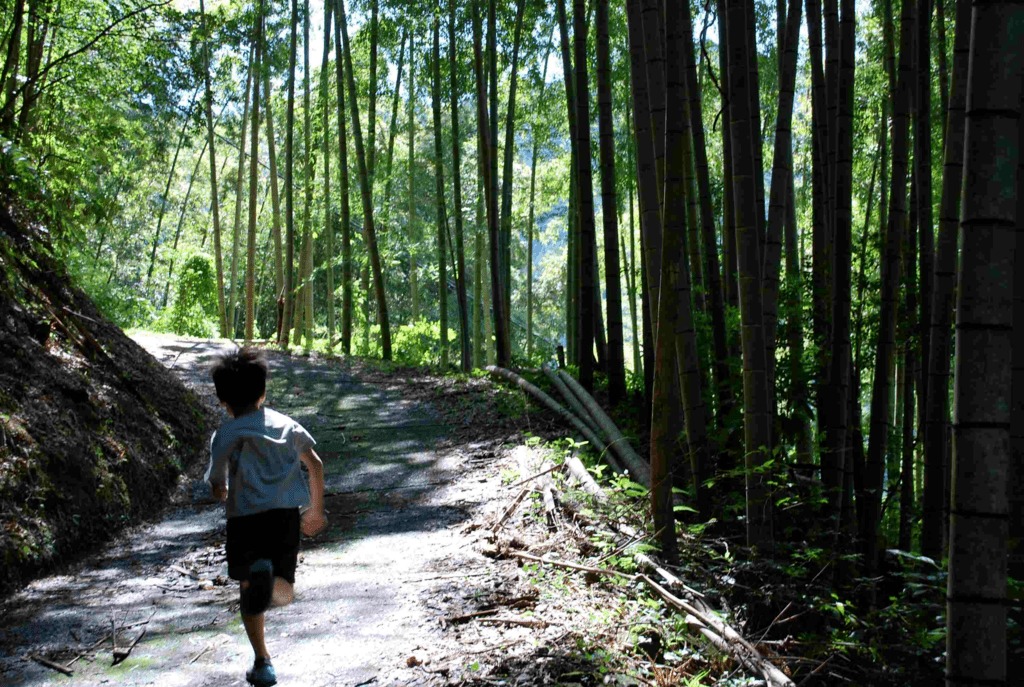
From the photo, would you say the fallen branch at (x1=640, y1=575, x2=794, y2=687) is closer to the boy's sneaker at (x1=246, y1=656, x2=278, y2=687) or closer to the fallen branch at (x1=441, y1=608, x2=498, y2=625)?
the fallen branch at (x1=441, y1=608, x2=498, y2=625)

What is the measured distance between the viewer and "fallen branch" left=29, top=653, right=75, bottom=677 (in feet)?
10.2

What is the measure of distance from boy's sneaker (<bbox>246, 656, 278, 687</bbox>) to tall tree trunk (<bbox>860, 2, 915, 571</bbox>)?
11.7 ft

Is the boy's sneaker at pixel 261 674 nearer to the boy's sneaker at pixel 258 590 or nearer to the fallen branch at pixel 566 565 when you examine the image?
the boy's sneaker at pixel 258 590

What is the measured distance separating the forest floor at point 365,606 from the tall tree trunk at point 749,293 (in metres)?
0.72

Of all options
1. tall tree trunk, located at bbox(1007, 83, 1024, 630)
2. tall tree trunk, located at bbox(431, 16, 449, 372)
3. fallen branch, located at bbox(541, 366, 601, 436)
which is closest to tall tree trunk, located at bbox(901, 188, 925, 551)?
fallen branch, located at bbox(541, 366, 601, 436)

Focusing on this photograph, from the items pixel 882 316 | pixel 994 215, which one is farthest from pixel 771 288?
pixel 994 215

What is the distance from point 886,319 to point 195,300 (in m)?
21.5

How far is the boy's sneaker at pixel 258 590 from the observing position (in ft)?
9.40

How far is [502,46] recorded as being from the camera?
11953 millimetres

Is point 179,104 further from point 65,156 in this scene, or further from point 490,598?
point 490,598

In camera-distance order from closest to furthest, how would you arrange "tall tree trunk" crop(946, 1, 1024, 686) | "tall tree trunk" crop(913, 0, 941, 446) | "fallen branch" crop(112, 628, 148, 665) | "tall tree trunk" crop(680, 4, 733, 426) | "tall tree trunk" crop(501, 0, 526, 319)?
"tall tree trunk" crop(946, 1, 1024, 686), "fallen branch" crop(112, 628, 148, 665), "tall tree trunk" crop(680, 4, 733, 426), "tall tree trunk" crop(913, 0, 941, 446), "tall tree trunk" crop(501, 0, 526, 319)

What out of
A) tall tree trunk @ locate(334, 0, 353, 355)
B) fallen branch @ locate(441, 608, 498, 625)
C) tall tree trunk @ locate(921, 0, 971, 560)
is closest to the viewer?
fallen branch @ locate(441, 608, 498, 625)

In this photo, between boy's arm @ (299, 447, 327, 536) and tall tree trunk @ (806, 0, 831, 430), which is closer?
boy's arm @ (299, 447, 327, 536)

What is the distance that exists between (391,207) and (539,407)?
38.6ft
